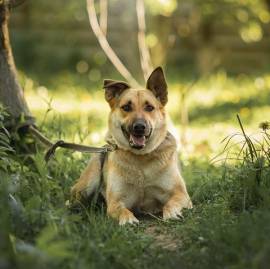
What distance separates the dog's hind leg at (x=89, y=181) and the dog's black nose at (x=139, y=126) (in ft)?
2.40

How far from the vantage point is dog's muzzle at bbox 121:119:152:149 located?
564 cm

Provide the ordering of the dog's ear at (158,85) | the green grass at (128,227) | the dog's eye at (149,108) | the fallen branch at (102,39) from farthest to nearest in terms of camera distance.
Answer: the fallen branch at (102,39) → the dog's ear at (158,85) → the dog's eye at (149,108) → the green grass at (128,227)

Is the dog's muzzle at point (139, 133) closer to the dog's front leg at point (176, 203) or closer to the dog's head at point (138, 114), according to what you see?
the dog's head at point (138, 114)

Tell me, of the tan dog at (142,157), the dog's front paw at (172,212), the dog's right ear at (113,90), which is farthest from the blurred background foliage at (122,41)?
the dog's front paw at (172,212)

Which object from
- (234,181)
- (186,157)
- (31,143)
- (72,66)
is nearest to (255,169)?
(234,181)

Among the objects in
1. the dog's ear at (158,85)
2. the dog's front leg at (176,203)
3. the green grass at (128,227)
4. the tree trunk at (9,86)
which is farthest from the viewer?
the tree trunk at (9,86)

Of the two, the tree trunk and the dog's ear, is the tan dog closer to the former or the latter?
the dog's ear

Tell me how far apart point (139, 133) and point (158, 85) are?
58 centimetres

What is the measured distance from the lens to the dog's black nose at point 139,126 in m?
5.63

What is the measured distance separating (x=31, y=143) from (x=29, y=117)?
0.26 m

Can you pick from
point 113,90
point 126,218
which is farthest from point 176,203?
point 113,90

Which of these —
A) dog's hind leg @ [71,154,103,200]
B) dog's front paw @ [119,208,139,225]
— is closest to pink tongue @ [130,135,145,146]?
dog's front paw @ [119,208,139,225]

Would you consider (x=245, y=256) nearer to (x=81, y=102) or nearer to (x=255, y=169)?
(x=255, y=169)

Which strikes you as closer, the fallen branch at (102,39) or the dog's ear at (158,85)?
the dog's ear at (158,85)
